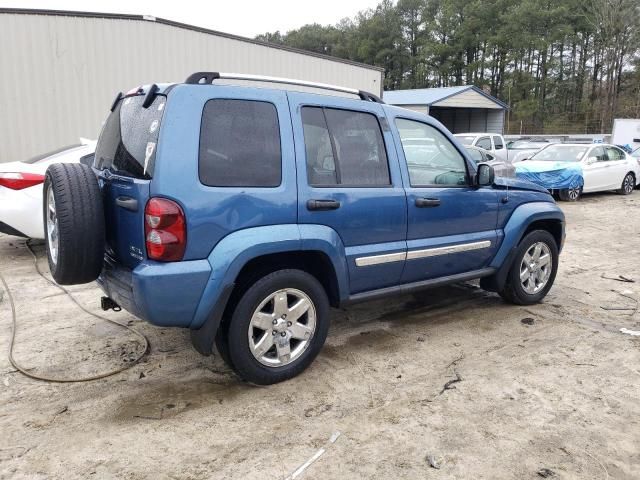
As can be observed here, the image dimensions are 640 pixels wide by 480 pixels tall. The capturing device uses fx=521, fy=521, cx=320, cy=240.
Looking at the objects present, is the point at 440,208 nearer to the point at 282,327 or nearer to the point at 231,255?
the point at 282,327

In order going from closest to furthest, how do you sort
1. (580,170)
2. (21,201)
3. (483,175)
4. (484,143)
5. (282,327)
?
(282,327) → (483,175) → (21,201) → (580,170) → (484,143)

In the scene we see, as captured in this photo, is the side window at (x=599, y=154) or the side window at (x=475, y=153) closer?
the side window at (x=475, y=153)

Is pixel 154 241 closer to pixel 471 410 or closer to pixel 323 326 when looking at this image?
pixel 323 326

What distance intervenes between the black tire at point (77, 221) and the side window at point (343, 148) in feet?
4.45

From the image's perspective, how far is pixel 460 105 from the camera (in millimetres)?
33781

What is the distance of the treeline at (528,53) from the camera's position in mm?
43906

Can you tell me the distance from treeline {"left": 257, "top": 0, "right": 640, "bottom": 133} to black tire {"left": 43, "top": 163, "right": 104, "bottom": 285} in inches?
1729

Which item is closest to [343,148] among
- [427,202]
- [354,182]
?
[354,182]

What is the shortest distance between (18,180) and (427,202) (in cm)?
506

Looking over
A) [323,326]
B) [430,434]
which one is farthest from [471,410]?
[323,326]

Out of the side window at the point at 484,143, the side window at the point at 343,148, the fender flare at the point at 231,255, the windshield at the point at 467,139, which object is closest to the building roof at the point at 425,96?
the windshield at the point at 467,139

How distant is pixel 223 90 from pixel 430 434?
2.40 m

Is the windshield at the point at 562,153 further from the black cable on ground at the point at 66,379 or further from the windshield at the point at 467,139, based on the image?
the black cable on ground at the point at 66,379

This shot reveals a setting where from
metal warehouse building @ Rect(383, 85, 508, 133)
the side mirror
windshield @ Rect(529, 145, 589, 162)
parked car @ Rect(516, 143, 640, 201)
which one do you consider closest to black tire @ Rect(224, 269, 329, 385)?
the side mirror
